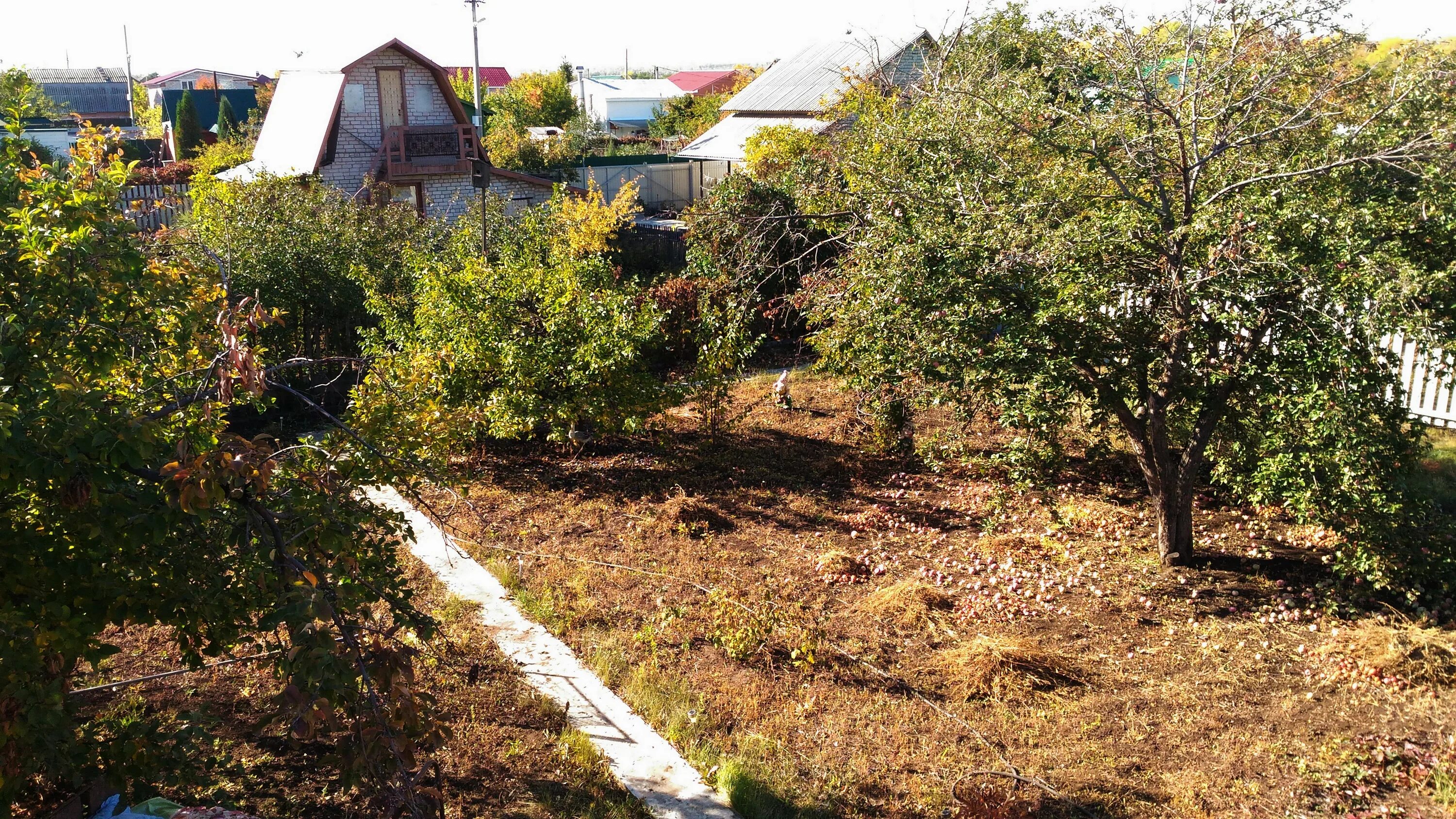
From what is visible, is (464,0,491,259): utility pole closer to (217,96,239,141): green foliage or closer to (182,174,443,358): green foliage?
(182,174,443,358): green foliage

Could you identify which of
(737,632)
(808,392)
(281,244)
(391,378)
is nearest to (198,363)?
(391,378)

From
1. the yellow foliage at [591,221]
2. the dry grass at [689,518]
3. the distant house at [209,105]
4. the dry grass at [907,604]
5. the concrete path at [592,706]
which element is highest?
the distant house at [209,105]

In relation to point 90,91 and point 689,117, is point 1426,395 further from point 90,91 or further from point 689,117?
point 90,91

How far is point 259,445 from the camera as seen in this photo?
3180 mm

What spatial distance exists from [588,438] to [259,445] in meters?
7.37

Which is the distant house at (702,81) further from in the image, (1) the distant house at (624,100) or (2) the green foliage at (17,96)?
(2) the green foliage at (17,96)

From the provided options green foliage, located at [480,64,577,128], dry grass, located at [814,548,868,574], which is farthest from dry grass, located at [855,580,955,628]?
green foliage, located at [480,64,577,128]

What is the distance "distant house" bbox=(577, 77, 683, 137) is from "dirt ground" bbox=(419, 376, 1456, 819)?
59.0 metres

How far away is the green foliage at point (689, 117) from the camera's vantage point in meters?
38.7

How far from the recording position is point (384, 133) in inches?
914

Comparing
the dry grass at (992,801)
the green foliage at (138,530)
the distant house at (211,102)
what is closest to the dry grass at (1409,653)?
the dry grass at (992,801)

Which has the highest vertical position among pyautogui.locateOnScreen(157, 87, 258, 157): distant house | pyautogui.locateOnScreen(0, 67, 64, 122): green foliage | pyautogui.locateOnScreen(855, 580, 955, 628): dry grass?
pyautogui.locateOnScreen(157, 87, 258, 157): distant house

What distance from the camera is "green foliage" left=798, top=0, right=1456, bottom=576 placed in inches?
228

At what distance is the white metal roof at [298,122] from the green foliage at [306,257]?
8.41m
